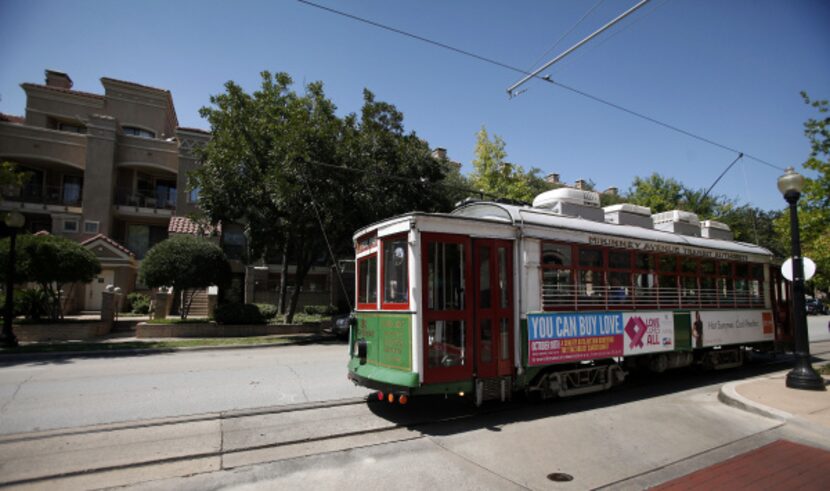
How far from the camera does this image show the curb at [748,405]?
709 cm

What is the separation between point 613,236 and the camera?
347 inches

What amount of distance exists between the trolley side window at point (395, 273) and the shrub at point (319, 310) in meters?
22.2

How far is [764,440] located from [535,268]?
3.88 metres

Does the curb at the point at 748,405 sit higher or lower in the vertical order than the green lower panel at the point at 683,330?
lower

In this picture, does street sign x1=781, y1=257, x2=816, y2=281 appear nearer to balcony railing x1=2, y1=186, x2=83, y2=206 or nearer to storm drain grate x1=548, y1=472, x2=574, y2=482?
storm drain grate x1=548, y1=472, x2=574, y2=482

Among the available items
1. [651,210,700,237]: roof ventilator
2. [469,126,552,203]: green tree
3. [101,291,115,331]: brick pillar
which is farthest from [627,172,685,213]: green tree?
[101,291,115,331]: brick pillar

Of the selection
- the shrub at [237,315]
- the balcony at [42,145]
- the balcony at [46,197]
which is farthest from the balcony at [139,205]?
the shrub at [237,315]

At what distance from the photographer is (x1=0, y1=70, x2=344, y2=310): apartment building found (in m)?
28.2

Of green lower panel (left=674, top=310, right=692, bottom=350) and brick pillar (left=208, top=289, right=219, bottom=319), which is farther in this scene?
brick pillar (left=208, top=289, right=219, bottom=319)

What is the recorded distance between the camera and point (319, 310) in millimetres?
28484

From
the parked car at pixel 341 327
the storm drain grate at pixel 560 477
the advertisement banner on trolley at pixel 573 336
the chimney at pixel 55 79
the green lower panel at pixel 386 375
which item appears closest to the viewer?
the storm drain grate at pixel 560 477

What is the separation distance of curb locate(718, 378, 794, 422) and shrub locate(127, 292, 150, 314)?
27.5 metres

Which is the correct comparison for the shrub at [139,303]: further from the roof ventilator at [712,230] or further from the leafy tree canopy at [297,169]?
the roof ventilator at [712,230]

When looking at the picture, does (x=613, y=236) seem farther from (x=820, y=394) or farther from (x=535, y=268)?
(x=820, y=394)
